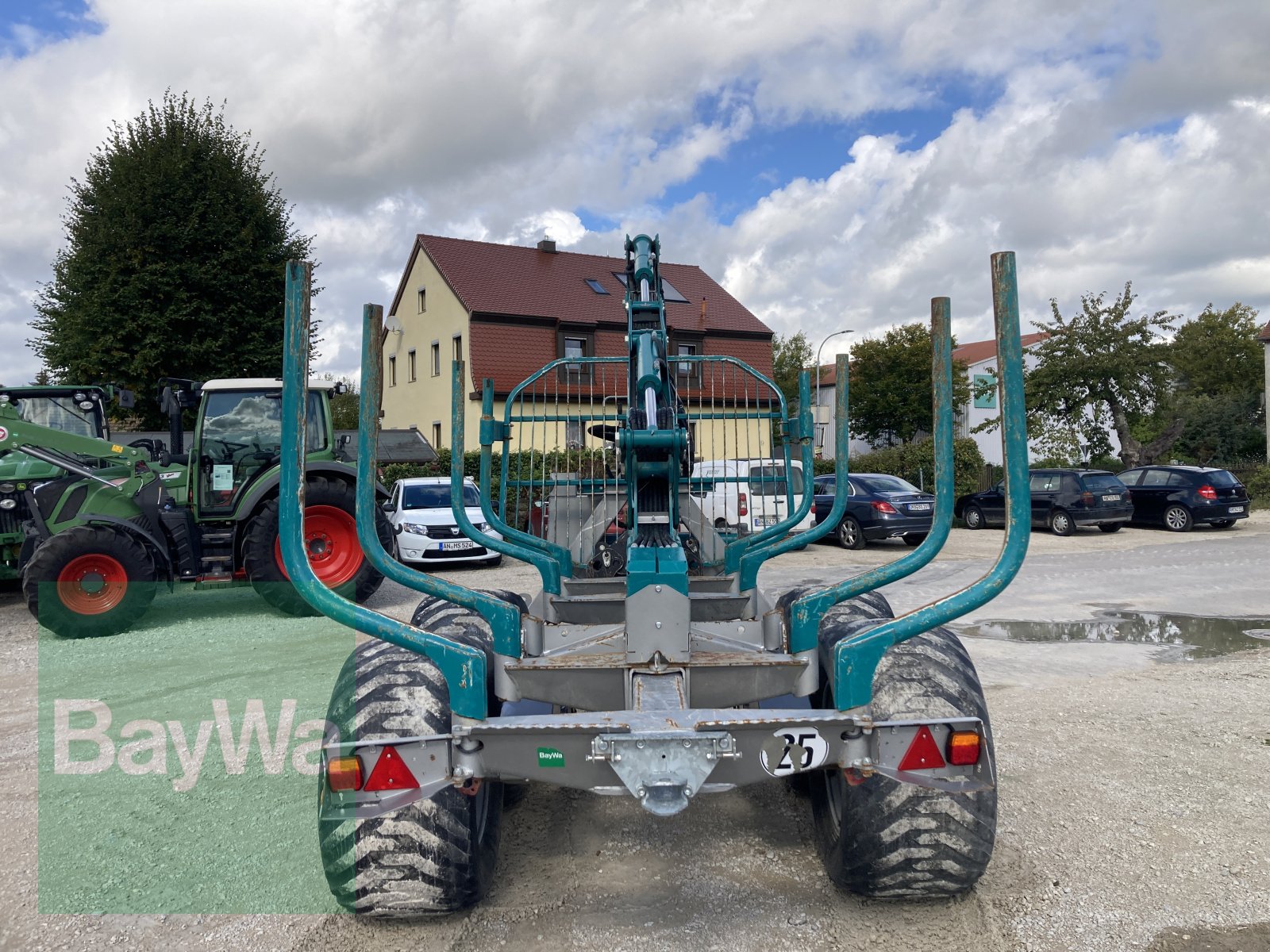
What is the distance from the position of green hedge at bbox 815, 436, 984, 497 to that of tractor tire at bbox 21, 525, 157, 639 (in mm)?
17058

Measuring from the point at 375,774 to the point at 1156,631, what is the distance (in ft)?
26.0

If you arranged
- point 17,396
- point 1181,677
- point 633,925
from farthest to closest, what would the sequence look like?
1. point 17,396
2. point 1181,677
3. point 633,925

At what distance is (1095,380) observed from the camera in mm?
30688

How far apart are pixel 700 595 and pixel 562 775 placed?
5.97ft

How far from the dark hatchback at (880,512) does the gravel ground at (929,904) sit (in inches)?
402


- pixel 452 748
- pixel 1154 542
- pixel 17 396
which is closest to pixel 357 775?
pixel 452 748

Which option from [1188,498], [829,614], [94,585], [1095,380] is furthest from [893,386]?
[829,614]

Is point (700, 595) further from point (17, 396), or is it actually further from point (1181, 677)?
point (17, 396)

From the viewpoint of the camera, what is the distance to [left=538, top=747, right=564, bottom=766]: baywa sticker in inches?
106

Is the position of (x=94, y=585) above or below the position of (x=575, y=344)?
below

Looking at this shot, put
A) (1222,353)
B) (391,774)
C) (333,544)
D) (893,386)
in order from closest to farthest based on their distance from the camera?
(391,774) → (333,544) → (893,386) → (1222,353)

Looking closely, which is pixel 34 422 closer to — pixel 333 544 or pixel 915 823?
pixel 333 544

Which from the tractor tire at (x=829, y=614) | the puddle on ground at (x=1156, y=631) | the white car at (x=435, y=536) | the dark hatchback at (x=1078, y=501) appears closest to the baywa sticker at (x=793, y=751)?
the tractor tire at (x=829, y=614)

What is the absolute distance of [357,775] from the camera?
282 centimetres
